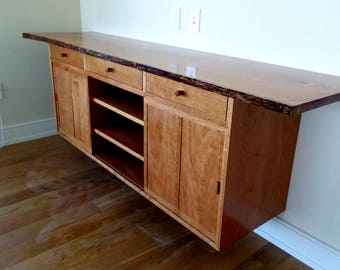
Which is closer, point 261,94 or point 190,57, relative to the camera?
point 261,94

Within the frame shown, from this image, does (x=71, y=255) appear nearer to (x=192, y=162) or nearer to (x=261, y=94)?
(x=192, y=162)

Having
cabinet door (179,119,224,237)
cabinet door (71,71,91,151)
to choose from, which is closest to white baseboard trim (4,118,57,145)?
cabinet door (71,71,91,151)

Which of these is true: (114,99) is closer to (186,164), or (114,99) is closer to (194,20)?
(194,20)

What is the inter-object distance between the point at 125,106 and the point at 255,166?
2.69 feet

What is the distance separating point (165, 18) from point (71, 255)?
53.6 inches

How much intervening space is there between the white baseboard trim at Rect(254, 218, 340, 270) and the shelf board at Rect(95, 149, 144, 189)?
67cm

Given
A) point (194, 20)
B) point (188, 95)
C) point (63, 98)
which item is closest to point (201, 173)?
point (188, 95)

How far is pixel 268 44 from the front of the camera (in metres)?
1.55

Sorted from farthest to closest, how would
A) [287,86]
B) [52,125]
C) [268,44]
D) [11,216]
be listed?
1. [52,125]
2. [11,216]
3. [268,44]
4. [287,86]

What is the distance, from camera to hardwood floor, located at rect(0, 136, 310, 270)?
5.20 ft

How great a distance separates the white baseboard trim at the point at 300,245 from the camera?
1522 millimetres

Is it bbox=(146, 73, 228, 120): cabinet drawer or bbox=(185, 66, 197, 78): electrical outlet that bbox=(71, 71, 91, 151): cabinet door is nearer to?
bbox=(146, 73, 228, 120): cabinet drawer

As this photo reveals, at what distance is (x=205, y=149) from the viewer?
135cm

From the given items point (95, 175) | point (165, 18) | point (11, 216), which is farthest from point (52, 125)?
point (165, 18)
